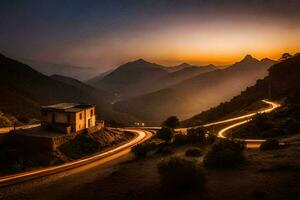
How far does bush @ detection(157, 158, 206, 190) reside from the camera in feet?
68.5

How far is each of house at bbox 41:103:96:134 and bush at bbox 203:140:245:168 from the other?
28.2 metres

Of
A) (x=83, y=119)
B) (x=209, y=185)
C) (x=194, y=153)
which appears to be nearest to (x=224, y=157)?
(x=209, y=185)

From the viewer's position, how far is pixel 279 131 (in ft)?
140

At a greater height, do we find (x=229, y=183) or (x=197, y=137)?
(x=197, y=137)

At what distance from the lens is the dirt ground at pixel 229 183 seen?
1938 cm

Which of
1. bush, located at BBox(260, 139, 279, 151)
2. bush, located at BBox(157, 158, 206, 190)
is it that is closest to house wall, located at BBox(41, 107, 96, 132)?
bush, located at BBox(260, 139, 279, 151)

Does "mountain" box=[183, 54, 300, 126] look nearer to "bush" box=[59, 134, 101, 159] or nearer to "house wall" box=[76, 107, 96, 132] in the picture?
"house wall" box=[76, 107, 96, 132]

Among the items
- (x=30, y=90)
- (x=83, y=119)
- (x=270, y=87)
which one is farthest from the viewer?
(x=30, y=90)

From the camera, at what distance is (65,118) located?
1994 inches

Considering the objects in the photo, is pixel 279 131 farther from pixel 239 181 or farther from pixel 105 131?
pixel 105 131

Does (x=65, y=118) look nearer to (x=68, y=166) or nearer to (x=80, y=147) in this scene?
(x=80, y=147)

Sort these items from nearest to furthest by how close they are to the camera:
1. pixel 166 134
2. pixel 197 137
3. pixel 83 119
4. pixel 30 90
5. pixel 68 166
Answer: pixel 68 166 → pixel 197 137 → pixel 166 134 → pixel 83 119 → pixel 30 90

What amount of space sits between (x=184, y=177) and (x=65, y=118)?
34.2m

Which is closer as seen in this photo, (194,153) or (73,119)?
(194,153)
